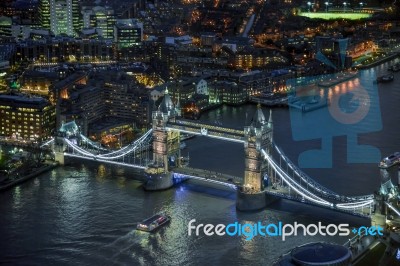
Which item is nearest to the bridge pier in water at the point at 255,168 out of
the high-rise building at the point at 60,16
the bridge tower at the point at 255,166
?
the bridge tower at the point at 255,166

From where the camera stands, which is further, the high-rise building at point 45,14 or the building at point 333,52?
the high-rise building at point 45,14

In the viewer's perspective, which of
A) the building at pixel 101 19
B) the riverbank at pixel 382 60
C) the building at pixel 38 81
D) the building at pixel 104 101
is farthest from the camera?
the building at pixel 101 19

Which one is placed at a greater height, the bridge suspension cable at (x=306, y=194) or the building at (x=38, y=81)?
the building at (x=38, y=81)

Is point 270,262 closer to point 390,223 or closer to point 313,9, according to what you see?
point 390,223

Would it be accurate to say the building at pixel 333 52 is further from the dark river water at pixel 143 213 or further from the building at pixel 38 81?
the dark river water at pixel 143 213

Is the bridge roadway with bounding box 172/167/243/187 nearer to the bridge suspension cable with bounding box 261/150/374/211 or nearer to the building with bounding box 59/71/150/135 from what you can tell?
the bridge suspension cable with bounding box 261/150/374/211

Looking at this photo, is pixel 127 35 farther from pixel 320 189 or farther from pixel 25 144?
pixel 320 189

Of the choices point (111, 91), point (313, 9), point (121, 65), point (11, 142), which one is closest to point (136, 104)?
point (111, 91)

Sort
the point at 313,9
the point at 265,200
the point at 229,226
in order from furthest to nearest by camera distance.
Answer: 1. the point at 313,9
2. the point at 265,200
3. the point at 229,226
